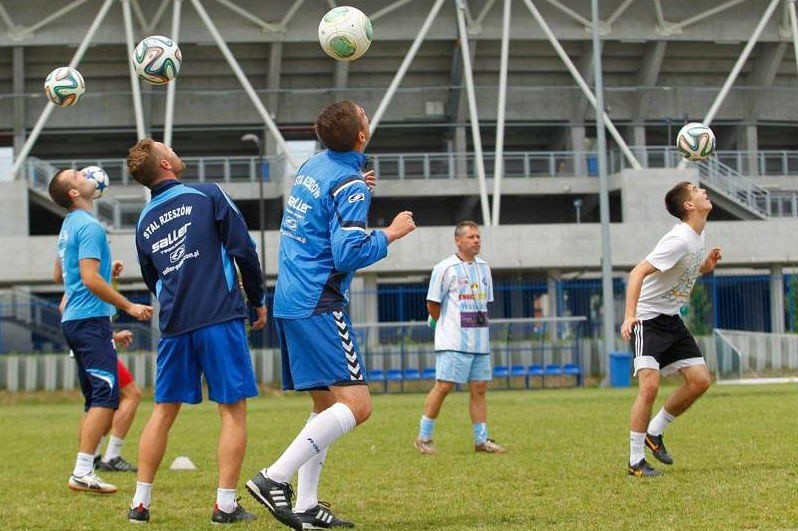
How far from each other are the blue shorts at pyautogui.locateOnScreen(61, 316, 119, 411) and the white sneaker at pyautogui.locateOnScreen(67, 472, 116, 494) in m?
0.53

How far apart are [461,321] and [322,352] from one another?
17.0 feet

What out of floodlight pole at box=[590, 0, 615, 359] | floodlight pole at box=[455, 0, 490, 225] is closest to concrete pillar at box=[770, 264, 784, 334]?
floodlight pole at box=[590, 0, 615, 359]

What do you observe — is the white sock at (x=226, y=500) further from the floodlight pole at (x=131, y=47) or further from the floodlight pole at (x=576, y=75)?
the floodlight pole at (x=576, y=75)

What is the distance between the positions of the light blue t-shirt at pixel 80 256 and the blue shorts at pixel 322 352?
93.3 inches

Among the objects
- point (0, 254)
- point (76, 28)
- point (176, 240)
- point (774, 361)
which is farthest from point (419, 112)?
point (176, 240)

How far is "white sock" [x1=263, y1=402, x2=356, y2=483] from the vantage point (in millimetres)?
5926

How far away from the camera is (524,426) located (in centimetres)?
1397

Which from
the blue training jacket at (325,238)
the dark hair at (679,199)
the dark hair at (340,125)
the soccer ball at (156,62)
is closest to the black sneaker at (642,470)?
the dark hair at (679,199)

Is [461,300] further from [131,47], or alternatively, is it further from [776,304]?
[131,47]

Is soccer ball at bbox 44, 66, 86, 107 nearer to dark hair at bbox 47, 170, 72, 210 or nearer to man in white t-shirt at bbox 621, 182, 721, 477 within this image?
dark hair at bbox 47, 170, 72, 210

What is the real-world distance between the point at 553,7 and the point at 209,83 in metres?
12.9

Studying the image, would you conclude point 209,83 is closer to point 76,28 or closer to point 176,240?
point 76,28

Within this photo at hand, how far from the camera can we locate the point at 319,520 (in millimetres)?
6078

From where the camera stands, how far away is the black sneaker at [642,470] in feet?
25.7
